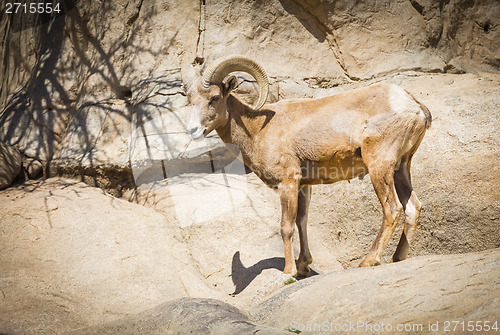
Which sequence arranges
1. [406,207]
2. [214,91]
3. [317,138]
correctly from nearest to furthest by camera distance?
[406,207], [317,138], [214,91]

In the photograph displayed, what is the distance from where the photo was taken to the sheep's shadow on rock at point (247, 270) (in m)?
7.29

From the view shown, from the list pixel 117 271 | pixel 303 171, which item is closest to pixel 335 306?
pixel 303 171

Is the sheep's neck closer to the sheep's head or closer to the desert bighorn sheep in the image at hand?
the desert bighorn sheep

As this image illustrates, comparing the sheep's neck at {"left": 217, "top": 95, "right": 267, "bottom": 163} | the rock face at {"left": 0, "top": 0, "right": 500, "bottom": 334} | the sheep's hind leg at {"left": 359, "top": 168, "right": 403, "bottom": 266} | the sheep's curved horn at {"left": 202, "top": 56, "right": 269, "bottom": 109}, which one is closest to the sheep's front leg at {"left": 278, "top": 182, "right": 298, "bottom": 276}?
the rock face at {"left": 0, "top": 0, "right": 500, "bottom": 334}

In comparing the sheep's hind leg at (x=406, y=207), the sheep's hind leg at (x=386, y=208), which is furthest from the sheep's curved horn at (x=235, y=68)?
the sheep's hind leg at (x=406, y=207)

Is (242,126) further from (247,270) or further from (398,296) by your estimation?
(398,296)

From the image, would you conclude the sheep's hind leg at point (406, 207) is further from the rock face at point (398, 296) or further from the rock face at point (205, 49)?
the rock face at point (205, 49)

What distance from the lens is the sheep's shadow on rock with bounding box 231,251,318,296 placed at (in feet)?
23.9

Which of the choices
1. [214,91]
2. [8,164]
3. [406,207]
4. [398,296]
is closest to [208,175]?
[214,91]

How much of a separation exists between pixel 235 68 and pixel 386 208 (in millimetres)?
3058

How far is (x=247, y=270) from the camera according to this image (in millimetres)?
7645

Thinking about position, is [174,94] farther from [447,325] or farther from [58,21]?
[447,325]

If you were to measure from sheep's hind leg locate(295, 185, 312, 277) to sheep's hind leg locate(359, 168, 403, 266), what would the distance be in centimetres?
131

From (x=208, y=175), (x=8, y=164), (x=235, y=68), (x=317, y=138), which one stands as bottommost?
(x=208, y=175)
